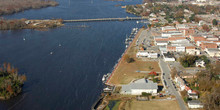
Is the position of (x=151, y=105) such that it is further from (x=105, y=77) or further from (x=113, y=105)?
(x=105, y=77)

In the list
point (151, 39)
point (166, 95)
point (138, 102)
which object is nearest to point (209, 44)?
point (151, 39)

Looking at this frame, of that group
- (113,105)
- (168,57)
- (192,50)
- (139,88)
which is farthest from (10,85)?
(192,50)

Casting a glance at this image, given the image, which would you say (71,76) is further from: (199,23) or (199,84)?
(199,23)

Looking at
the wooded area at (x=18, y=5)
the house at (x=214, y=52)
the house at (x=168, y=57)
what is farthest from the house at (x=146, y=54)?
the wooded area at (x=18, y=5)

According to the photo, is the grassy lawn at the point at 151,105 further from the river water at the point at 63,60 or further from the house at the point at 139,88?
the river water at the point at 63,60

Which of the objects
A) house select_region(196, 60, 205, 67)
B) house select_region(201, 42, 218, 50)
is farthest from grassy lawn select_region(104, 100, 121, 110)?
house select_region(201, 42, 218, 50)
